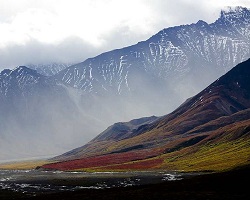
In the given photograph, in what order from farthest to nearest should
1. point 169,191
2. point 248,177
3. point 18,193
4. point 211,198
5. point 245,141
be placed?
point 245,141, point 18,193, point 248,177, point 169,191, point 211,198

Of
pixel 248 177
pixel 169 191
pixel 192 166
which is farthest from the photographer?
pixel 192 166

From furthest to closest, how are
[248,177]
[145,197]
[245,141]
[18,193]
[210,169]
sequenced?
[245,141]
[210,169]
[18,193]
[248,177]
[145,197]

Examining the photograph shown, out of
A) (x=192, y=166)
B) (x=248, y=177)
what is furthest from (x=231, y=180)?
(x=192, y=166)

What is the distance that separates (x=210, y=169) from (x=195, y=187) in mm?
72483

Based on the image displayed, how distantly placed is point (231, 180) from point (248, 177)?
3271mm

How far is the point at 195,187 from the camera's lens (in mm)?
71625

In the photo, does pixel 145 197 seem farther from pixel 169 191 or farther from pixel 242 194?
pixel 242 194

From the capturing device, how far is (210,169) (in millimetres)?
141750

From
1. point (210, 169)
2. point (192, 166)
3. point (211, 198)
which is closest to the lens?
point (211, 198)

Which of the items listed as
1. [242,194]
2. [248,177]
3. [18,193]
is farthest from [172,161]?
[242,194]

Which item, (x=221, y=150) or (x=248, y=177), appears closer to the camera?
(x=248, y=177)

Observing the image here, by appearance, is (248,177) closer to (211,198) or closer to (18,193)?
(211,198)

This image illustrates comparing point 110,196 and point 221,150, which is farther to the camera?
point 221,150

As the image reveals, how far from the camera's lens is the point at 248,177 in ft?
246
